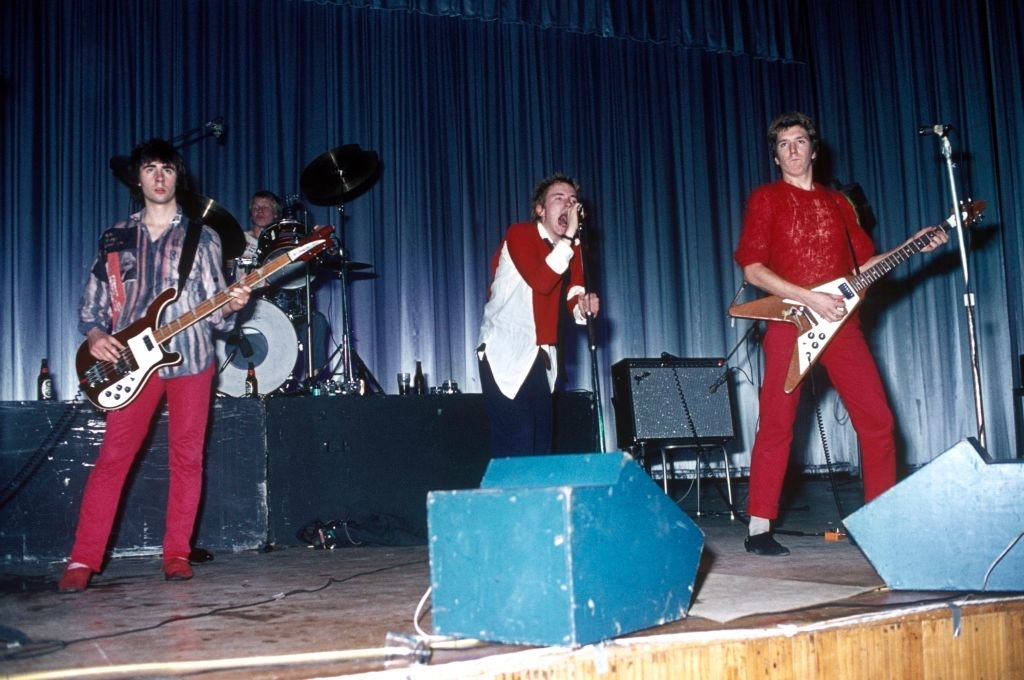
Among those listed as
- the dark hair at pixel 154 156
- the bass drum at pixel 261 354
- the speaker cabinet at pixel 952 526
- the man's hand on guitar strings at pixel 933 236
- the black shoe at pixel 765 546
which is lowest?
the black shoe at pixel 765 546

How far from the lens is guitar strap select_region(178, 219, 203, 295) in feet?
10.9

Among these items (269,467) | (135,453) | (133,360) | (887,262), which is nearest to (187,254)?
(133,360)

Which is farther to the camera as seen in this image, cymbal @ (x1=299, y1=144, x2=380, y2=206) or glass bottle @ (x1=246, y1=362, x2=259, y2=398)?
cymbal @ (x1=299, y1=144, x2=380, y2=206)

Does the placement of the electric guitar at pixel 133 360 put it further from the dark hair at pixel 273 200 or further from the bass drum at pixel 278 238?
the dark hair at pixel 273 200

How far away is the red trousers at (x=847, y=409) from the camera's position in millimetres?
3074

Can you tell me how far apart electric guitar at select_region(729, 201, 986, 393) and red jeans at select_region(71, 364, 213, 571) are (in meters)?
2.06

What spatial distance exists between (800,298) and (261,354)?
118 inches

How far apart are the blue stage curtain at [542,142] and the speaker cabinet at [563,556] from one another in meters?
4.26

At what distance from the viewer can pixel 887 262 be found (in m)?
3.21

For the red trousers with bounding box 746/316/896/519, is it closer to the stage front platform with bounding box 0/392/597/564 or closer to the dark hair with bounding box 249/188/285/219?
the stage front platform with bounding box 0/392/597/564

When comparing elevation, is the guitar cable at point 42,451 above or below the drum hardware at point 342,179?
below

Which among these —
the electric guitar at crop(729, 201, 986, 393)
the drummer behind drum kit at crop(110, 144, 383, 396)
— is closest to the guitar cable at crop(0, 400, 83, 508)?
the drummer behind drum kit at crop(110, 144, 383, 396)

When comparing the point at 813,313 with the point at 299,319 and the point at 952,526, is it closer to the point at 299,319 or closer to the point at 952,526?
the point at 952,526

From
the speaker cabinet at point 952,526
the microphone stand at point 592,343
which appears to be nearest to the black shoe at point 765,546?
the microphone stand at point 592,343
